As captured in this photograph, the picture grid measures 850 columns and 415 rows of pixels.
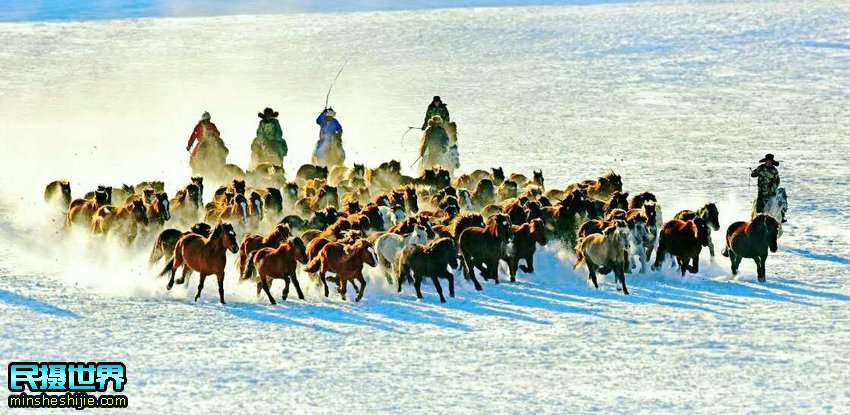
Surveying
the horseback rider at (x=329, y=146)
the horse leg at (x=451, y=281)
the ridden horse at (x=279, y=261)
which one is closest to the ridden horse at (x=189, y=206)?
the ridden horse at (x=279, y=261)

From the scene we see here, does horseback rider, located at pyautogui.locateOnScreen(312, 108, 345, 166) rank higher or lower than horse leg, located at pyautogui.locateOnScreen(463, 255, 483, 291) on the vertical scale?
higher

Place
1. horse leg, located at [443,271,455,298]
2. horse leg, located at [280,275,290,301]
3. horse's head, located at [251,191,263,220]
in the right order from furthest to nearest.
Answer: horse's head, located at [251,191,263,220] → horse leg, located at [443,271,455,298] → horse leg, located at [280,275,290,301]

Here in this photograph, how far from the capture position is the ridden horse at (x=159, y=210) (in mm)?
18453

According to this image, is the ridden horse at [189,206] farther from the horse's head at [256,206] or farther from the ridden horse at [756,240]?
the ridden horse at [756,240]

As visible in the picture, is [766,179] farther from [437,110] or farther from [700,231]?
[437,110]

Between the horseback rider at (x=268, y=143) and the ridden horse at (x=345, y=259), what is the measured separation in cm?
933

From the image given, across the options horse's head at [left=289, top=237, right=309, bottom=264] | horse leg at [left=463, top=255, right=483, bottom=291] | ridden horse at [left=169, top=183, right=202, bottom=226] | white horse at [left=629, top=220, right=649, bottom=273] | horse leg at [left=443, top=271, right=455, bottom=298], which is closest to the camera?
horse's head at [left=289, top=237, right=309, bottom=264]

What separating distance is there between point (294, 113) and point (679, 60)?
11.9m

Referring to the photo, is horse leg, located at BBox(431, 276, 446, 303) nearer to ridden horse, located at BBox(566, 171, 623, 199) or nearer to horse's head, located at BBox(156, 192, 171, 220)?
horse's head, located at BBox(156, 192, 171, 220)

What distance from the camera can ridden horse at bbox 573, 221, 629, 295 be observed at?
16.5 m

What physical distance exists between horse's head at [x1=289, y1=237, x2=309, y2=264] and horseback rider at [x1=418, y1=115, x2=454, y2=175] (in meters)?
8.68

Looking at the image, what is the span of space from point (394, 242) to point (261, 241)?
1502 mm

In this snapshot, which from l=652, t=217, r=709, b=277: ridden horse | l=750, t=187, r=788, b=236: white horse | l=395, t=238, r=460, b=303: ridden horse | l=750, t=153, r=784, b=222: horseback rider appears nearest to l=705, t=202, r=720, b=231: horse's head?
l=652, t=217, r=709, b=277: ridden horse

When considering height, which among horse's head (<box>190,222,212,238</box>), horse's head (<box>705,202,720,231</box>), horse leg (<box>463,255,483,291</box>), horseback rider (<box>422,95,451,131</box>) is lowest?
horse leg (<box>463,255,483,291</box>)
